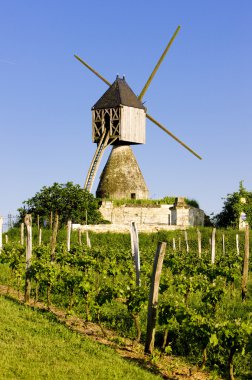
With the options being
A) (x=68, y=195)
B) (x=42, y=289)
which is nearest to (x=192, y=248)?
(x=68, y=195)

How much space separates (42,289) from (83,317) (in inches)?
130

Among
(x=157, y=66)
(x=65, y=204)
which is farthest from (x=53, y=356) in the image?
(x=157, y=66)

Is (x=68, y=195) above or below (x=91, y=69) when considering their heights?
below

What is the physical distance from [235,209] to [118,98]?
12.2 meters

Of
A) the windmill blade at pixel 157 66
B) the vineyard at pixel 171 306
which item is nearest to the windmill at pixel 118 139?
the windmill blade at pixel 157 66

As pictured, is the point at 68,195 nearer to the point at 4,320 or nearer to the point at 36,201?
the point at 36,201

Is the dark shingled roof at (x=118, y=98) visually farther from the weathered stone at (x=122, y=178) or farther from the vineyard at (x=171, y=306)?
the vineyard at (x=171, y=306)

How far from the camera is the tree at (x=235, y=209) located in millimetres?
46438

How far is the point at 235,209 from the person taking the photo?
46469mm

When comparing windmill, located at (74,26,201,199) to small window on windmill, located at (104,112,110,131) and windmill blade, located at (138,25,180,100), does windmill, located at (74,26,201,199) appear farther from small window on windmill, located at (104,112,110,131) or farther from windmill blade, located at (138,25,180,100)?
windmill blade, located at (138,25,180,100)

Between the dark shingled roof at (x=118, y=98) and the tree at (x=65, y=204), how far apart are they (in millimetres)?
7654

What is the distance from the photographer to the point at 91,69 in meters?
55.4

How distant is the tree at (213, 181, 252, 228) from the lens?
46438 millimetres

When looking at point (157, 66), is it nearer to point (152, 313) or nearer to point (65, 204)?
point (65, 204)
